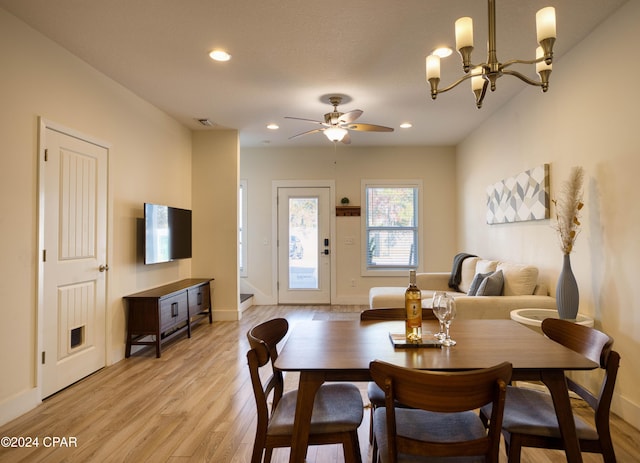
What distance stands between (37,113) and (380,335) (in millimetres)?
2935

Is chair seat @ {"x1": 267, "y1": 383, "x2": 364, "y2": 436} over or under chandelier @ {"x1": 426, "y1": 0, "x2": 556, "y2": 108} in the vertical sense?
under

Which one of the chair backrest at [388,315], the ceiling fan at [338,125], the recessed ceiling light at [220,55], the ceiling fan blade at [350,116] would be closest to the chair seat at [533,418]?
the chair backrest at [388,315]

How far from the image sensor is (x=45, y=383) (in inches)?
113

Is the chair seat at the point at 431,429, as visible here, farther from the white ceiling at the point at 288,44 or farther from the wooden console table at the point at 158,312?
Result: the wooden console table at the point at 158,312

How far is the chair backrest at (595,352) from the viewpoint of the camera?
1398 millimetres

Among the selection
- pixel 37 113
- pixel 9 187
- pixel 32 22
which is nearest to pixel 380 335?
pixel 9 187

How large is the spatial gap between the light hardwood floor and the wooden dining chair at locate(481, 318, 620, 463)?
2.23ft

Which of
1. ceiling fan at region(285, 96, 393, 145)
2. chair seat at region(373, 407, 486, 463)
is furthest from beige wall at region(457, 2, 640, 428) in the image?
chair seat at region(373, 407, 486, 463)

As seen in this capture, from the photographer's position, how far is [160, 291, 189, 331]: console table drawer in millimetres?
3916

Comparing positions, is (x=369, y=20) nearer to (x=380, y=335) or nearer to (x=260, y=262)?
(x=380, y=335)

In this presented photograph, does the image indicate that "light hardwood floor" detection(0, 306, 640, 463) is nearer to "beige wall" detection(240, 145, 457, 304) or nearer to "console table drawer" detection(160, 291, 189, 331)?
"console table drawer" detection(160, 291, 189, 331)

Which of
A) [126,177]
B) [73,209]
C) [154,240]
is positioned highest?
[126,177]

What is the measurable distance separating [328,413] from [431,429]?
422 millimetres

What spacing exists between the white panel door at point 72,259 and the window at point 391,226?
4.21 metres
